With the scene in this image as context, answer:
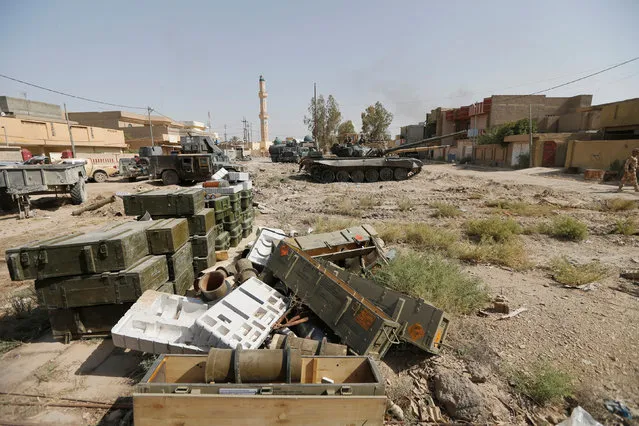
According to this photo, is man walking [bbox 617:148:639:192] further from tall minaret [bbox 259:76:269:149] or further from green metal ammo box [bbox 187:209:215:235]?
tall minaret [bbox 259:76:269:149]

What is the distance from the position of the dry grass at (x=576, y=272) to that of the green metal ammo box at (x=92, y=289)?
242 inches

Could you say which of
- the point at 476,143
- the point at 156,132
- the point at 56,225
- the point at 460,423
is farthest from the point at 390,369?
the point at 156,132

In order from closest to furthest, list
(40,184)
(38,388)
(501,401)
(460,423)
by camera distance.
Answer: (460,423)
(501,401)
(38,388)
(40,184)

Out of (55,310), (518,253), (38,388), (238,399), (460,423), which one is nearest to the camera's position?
(238,399)

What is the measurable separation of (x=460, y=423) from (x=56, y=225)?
37.7ft

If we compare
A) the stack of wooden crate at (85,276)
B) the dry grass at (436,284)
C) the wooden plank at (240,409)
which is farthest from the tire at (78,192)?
the wooden plank at (240,409)

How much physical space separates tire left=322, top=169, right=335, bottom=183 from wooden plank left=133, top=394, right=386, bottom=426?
1789cm

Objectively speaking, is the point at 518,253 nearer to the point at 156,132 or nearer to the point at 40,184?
the point at 40,184

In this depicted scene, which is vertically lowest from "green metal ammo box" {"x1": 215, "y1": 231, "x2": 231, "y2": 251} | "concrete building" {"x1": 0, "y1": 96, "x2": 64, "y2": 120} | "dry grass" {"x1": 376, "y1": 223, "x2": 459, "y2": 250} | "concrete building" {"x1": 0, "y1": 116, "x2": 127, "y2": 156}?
"dry grass" {"x1": 376, "y1": 223, "x2": 459, "y2": 250}

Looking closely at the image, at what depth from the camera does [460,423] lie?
8.87ft

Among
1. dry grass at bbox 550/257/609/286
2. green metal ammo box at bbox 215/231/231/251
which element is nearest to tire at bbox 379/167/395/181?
dry grass at bbox 550/257/609/286

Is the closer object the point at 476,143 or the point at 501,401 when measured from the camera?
Answer: the point at 501,401

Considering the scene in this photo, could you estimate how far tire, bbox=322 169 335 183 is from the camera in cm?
1991

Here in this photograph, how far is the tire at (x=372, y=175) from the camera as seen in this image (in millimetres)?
19856
